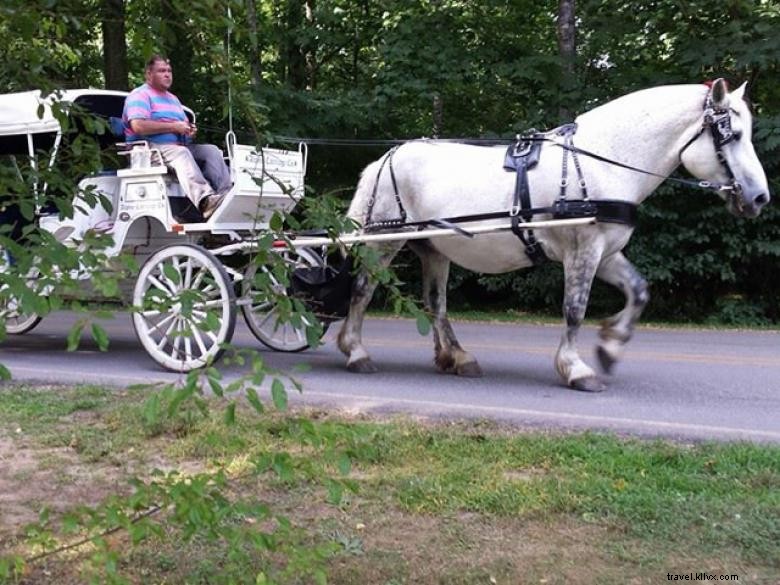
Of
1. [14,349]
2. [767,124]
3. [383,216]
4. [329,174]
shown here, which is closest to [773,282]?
[767,124]

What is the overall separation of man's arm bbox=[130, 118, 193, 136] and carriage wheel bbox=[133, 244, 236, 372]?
1102 mm

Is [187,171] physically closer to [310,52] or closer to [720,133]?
[720,133]

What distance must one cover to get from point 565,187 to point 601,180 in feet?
0.87

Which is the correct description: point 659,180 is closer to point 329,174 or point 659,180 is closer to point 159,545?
point 159,545

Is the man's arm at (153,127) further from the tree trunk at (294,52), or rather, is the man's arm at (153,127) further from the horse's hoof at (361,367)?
the tree trunk at (294,52)

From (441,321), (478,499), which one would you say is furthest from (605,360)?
(478,499)

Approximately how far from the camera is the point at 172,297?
2256 mm

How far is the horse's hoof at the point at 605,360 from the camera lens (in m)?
6.77

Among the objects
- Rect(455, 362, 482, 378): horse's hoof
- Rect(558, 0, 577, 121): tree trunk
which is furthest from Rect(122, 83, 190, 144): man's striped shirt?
Rect(558, 0, 577, 121): tree trunk

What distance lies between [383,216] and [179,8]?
4990mm

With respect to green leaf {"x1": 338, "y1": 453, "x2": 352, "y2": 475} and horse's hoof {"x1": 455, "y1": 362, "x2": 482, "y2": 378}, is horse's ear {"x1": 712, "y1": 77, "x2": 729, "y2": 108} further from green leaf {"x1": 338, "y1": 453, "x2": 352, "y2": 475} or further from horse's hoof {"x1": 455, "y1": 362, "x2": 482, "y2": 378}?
green leaf {"x1": 338, "y1": 453, "x2": 352, "y2": 475}

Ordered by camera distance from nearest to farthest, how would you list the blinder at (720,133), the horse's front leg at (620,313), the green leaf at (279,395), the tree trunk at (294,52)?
the green leaf at (279,395) → the blinder at (720,133) → the horse's front leg at (620,313) → the tree trunk at (294,52)

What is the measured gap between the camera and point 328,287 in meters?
7.40

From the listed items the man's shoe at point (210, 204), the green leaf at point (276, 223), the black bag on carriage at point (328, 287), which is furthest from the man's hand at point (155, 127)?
the green leaf at point (276, 223)
